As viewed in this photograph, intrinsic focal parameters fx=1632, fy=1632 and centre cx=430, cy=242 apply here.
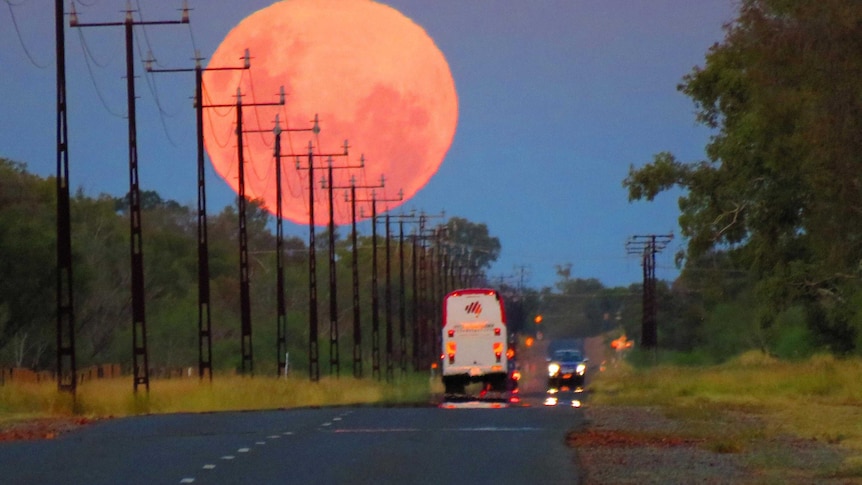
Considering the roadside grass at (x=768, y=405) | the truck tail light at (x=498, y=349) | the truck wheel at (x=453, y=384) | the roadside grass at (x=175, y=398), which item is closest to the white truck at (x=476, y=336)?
the truck tail light at (x=498, y=349)

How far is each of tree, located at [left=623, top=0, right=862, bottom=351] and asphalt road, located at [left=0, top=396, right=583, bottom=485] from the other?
23.9 ft

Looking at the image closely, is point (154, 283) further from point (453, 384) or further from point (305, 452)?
point (305, 452)

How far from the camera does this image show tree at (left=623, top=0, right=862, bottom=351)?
29312 millimetres

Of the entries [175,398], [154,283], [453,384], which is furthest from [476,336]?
[154,283]

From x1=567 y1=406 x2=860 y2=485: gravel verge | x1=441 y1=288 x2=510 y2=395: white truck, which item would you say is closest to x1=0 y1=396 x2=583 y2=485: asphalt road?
x1=567 y1=406 x2=860 y2=485: gravel verge

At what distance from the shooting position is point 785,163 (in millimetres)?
43062

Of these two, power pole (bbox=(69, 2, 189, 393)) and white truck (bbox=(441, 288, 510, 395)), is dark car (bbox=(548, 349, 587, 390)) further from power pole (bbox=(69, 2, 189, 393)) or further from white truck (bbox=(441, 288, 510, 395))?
power pole (bbox=(69, 2, 189, 393))

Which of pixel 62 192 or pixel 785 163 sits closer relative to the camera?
pixel 62 192

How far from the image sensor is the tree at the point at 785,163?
96.2ft

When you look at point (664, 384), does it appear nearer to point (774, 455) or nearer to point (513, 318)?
point (774, 455)

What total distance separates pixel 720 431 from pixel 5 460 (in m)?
12.3

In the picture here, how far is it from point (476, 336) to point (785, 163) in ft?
78.3

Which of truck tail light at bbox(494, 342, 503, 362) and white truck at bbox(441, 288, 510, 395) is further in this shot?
white truck at bbox(441, 288, 510, 395)

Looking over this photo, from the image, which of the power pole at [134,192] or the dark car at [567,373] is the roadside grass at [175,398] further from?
the dark car at [567,373]
